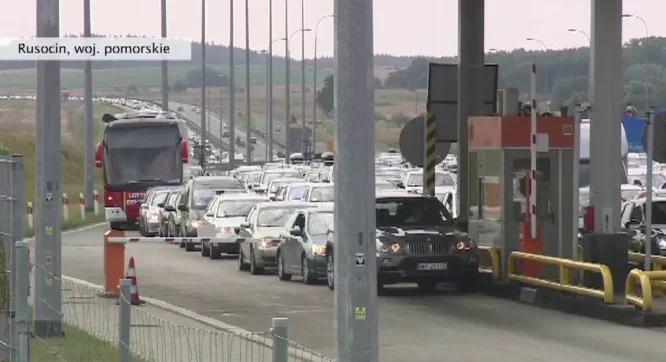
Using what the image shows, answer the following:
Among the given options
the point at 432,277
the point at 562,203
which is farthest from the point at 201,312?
the point at 562,203

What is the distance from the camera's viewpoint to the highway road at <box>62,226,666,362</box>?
1852 centimetres

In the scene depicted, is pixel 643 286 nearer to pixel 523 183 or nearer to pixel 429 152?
pixel 523 183

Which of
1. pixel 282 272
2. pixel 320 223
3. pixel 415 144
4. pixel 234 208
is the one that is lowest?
pixel 282 272

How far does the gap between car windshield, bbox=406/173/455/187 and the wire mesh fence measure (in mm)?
34636

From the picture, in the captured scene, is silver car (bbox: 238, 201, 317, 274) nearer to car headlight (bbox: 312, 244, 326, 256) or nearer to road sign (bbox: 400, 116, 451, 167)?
road sign (bbox: 400, 116, 451, 167)

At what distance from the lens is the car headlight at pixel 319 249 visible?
29.1m

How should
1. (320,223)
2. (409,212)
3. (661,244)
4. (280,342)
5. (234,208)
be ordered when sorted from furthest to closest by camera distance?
(234,208) < (320,223) < (661,244) < (409,212) < (280,342)

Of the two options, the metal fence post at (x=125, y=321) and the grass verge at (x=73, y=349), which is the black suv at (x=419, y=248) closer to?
the grass verge at (x=73, y=349)

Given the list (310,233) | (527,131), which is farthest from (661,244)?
(310,233)

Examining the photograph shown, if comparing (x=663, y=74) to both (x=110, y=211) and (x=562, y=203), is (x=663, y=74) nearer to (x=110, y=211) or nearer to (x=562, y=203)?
(x=110, y=211)

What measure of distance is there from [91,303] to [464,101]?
384 inches

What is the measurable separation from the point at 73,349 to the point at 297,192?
31.1 m

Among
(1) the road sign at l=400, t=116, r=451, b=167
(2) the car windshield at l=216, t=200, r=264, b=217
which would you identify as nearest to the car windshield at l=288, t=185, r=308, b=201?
(2) the car windshield at l=216, t=200, r=264, b=217
